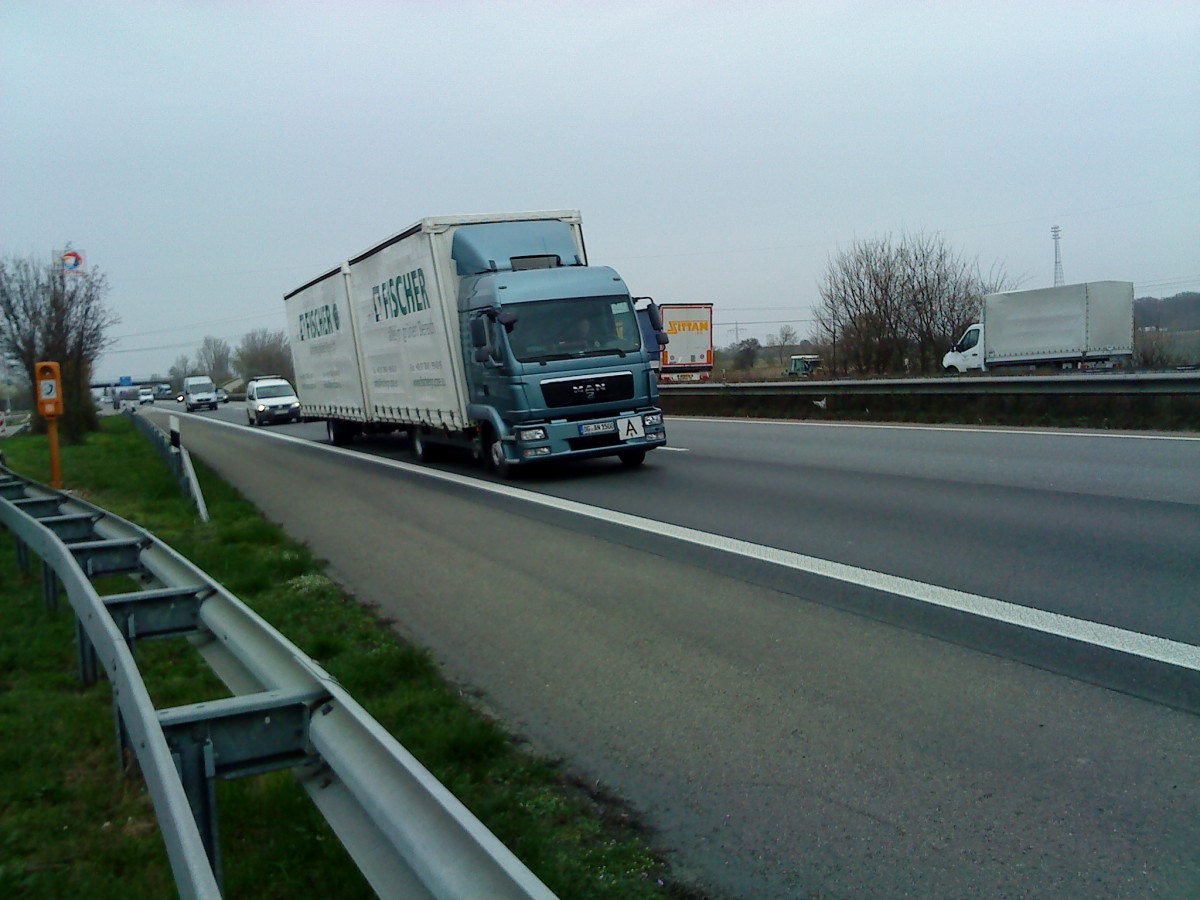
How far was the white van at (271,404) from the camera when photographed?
43250 millimetres

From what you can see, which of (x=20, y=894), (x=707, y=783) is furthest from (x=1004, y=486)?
(x=20, y=894)

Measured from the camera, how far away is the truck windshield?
15.5 meters

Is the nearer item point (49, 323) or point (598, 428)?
point (598, 428)

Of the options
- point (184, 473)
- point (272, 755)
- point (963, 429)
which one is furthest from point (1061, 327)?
point (272, 755)

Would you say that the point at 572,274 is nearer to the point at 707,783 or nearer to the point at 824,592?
the point at 824,592

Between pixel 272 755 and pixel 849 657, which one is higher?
pixel 272 755

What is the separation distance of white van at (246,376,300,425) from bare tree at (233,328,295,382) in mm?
73306

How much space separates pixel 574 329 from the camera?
A: 623 inches

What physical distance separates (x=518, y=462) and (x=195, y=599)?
1090cm

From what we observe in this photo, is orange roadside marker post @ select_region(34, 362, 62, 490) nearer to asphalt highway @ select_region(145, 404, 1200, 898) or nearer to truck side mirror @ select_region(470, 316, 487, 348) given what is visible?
asphalt highway @ select_region(145, 404, 1200, 898)

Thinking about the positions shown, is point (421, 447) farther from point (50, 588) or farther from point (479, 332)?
point (50, 588)

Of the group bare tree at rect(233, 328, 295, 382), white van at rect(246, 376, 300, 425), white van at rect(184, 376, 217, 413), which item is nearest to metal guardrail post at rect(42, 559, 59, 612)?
white van at rect(246, 376, 300, 425)

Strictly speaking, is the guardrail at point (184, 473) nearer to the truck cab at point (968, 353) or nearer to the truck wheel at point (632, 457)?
the truck wheel at point (632, 457)

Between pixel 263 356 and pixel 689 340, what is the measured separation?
95.4m
